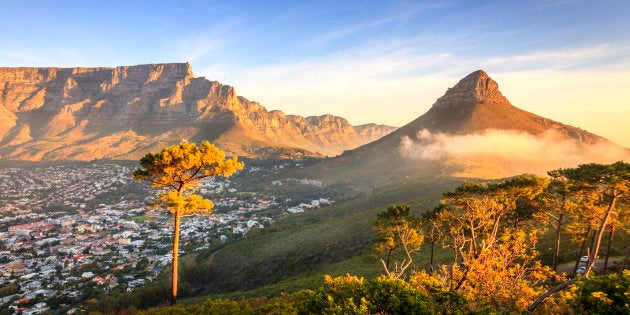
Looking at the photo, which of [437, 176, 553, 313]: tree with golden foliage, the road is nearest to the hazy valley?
the road

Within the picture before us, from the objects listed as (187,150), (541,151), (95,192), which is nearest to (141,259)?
(187,150)

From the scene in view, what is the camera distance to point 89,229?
101875mm

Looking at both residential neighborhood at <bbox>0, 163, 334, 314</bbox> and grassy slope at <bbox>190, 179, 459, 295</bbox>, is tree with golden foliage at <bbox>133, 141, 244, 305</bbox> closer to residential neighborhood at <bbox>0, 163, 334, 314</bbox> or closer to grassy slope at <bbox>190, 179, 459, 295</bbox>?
residential neighborhood at <bbox>0, 163, 334, 314</bbox>

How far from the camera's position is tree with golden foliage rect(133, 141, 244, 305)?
19719 millimetres

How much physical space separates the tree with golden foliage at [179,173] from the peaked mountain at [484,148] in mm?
131166

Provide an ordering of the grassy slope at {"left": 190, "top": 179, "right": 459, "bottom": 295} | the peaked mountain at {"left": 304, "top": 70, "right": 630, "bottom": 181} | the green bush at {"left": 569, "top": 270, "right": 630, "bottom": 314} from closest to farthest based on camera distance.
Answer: the green bush at {"left": 569, "top": 270, "right": 630, "bottom": 314} → the grassy slope at {"left": 190, "top": 179, "right": 459, "bottom": 295} → the peaked mountain at {"left": 304, "top": 70, "right": 630, "bottom": 181}

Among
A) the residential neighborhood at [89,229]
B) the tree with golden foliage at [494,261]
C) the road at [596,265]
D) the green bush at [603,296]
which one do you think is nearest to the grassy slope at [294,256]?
the residential neighborhood at [89,229]

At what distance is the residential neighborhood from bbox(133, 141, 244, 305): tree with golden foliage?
154 inches

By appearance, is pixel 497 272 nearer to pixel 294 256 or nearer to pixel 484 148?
pixel 294 256

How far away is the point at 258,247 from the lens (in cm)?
7938

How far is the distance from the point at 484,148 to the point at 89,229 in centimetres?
17915

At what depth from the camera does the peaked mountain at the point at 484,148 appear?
153375mm

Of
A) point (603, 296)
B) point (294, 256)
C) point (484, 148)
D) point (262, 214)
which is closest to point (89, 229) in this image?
point (262, 214)

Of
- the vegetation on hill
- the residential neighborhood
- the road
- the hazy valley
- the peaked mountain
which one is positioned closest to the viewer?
the vegetation on hill
